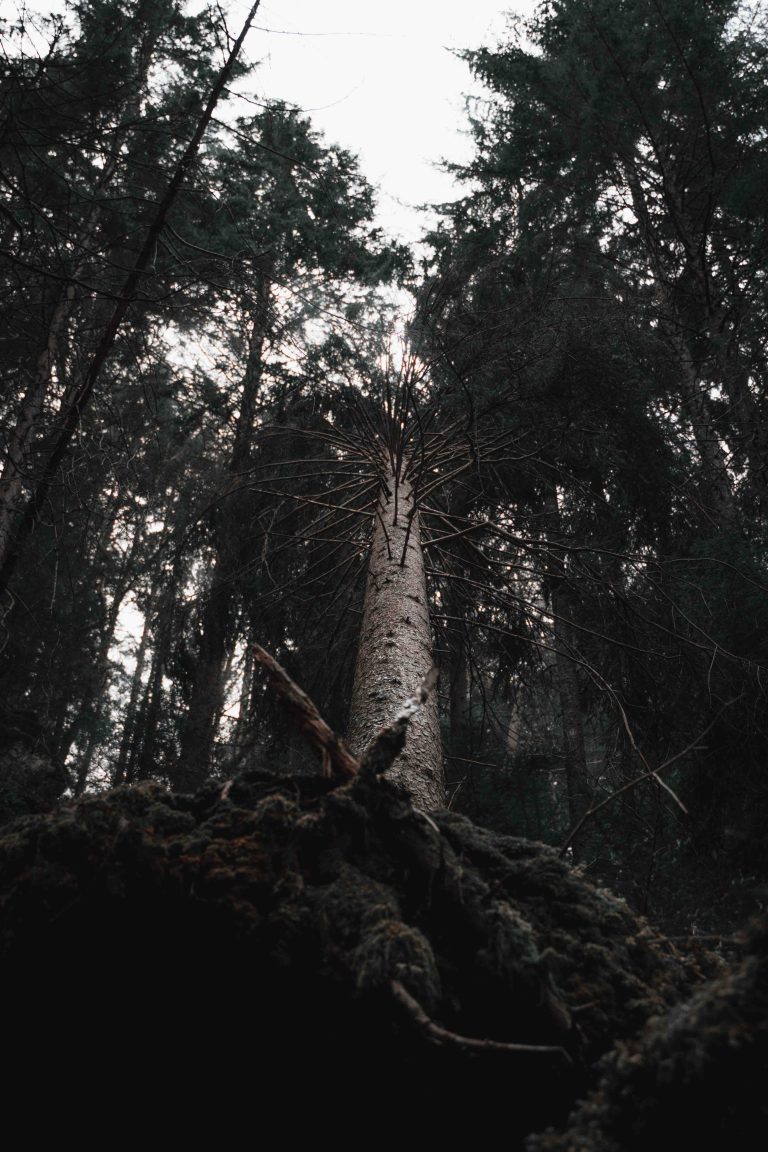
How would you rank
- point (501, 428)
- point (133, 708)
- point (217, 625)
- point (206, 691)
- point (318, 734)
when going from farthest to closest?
point (133, 708)
point (206, 691)
point (217, 625)
point (501, 428)
point (318, 734)

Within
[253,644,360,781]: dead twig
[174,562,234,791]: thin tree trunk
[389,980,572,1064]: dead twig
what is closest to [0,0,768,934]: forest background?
[174,562,234,791]: thin tree trunk

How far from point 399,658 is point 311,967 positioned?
2.02 metres

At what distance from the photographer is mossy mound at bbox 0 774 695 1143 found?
3.27ft

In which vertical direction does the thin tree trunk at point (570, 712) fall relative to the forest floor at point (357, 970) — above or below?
above

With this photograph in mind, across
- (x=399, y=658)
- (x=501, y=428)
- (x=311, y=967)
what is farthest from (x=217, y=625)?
(x=311, y=967)

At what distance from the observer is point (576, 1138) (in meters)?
0.81

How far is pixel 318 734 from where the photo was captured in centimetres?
149

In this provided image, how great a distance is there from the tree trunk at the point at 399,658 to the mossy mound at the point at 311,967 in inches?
34.3

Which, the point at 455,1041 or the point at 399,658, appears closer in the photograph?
the point at 455,1041

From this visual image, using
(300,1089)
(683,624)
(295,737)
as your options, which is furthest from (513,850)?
(295,737)

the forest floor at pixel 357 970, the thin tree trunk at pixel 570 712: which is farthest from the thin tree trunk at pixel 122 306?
the thin tree trunk at pixel 570 712

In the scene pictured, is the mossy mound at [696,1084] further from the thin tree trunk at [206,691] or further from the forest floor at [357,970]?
the thin tree trunk at [206,691]

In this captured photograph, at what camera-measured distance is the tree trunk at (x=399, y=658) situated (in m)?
2.54

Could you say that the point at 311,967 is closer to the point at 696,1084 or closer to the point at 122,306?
the point at 696,1084
